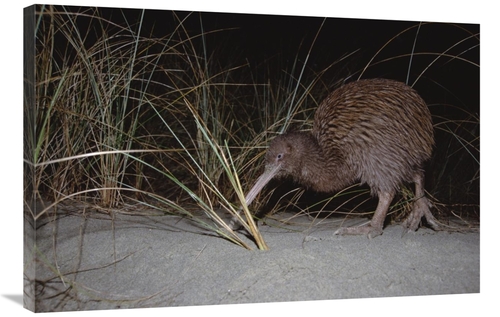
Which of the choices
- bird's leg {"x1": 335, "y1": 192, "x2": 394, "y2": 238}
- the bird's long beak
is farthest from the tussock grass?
bird's leg {"x1": 335, "y1": 192, "x2": 394, "y2": 238}

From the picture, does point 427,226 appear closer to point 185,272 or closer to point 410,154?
point 410,154

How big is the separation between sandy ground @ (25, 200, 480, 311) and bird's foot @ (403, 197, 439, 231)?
36 centimetres

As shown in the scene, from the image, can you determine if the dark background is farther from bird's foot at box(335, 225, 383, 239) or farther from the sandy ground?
the sandy ground

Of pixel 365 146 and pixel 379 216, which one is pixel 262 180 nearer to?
pixel 365 146

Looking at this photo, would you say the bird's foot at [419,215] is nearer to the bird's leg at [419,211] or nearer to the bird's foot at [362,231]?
the bird's leg at [419,211]

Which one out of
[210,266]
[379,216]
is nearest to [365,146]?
[379,216]

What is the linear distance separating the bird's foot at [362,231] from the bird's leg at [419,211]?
347mm

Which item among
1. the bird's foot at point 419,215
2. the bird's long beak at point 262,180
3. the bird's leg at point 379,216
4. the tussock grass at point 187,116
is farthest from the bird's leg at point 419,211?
the bird's long beak at point 262,180

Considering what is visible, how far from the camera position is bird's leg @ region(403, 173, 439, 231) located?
4.81 m

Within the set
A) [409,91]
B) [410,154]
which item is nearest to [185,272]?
[410,154]

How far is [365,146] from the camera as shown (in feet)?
15.1

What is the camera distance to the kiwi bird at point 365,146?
15.0 ft

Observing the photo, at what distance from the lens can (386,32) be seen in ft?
15.6

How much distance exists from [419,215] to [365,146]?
72cm
